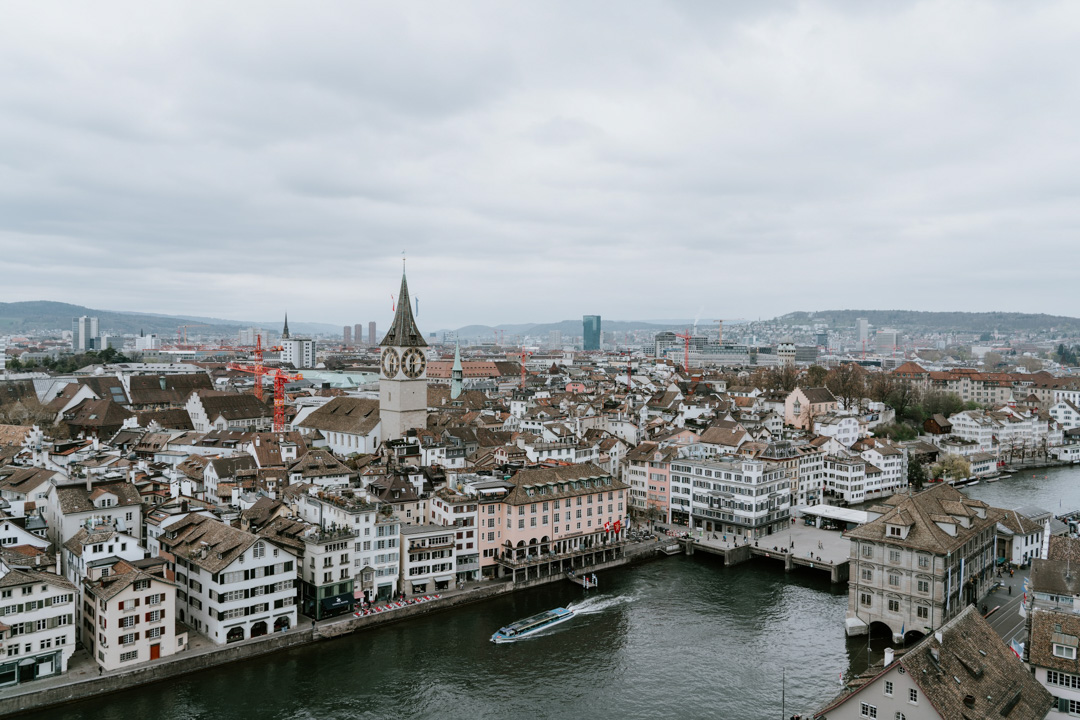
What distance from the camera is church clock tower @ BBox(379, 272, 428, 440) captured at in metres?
68.6

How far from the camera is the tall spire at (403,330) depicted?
227 feet

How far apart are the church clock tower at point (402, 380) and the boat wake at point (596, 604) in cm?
3138

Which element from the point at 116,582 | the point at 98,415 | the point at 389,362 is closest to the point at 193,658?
the point at 116,582

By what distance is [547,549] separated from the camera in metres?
45.0

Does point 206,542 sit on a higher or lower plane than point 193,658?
higher

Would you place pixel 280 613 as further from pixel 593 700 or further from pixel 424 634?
pixel 593 700

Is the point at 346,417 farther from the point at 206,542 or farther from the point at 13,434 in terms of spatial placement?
the point at 206,542

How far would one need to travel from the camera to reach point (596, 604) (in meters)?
40.1

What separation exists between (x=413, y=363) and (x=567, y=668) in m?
41.5

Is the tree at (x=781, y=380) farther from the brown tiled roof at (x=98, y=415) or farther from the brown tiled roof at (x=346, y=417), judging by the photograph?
the brown tiled roof at (x=98, y=415)

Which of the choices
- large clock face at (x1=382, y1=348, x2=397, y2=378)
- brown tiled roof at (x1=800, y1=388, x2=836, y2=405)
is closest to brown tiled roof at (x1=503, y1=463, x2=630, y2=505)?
large clock face at (x1=382, y1=348, x2=397, y2=378)

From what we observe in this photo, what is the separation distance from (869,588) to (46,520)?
4083 cm

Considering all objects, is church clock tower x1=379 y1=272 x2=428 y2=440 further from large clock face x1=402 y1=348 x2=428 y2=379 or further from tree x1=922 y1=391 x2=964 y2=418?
tree x1=922 y1=391 x2=964 y2=418

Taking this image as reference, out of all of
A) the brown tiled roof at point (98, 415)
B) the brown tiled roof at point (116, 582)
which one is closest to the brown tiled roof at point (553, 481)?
the brown tiled roof at point (116, 582)
